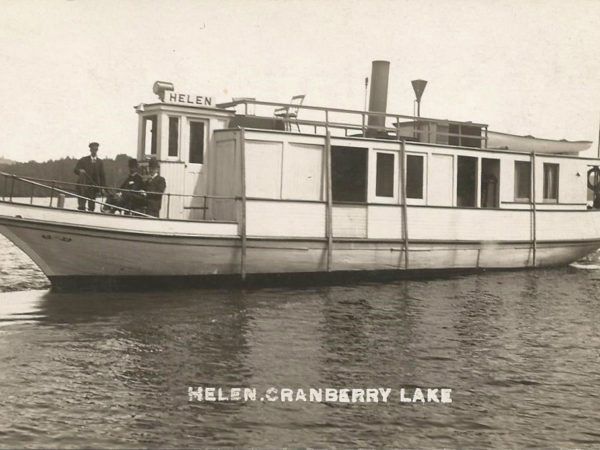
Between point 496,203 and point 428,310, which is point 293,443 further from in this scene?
point 496,203

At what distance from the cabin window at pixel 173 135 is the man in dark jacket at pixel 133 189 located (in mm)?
774

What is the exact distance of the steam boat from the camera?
1358 centimetres

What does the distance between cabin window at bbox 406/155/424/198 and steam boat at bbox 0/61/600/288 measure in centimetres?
3

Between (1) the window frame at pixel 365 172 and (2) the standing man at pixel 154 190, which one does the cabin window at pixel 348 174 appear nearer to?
(1) the window frame at pixel 365 172

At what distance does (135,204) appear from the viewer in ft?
46.9

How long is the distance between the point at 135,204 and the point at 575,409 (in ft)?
30.4

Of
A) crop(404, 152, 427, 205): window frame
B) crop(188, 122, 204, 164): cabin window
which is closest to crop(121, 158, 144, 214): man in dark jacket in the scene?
crop(188, 122, 204, 164): cabin window

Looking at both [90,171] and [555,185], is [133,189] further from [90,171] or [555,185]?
[555,185]

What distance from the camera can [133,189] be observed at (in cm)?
1450

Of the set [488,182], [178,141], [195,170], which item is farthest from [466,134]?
[178,141]

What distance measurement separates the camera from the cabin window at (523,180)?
19203 mm

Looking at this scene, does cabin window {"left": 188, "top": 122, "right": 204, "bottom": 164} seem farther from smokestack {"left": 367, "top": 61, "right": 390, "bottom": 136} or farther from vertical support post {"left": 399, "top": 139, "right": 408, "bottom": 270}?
smokestack {"left": 367, "top": 61, "right": 390, "bottom": 136}

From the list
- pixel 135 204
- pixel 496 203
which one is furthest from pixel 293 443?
pixel 496 203

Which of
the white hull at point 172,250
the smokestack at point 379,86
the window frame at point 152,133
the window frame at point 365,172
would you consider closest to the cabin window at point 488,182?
the white hull at point 172,250
